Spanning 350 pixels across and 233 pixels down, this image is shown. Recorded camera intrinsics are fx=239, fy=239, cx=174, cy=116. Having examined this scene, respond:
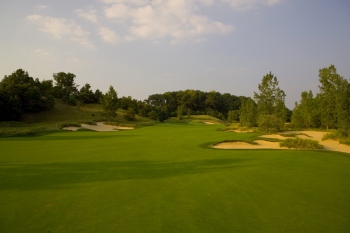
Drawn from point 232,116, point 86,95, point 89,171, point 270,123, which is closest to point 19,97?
point 86,95

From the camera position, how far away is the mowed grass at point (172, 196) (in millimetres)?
5895

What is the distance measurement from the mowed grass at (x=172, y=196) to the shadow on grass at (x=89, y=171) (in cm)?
4

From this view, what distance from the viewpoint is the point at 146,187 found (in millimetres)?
8766

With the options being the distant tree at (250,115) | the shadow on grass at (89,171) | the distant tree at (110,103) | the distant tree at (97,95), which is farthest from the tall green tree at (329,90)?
the distant tree at (97,95)

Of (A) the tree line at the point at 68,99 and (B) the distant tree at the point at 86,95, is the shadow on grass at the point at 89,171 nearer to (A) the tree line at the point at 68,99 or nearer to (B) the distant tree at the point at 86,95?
(A) the tree line at the point at 68,99

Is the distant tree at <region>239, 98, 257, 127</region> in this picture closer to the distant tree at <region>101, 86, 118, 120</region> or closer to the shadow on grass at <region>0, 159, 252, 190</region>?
the distant tree at <region>101, 86, 118, 120</region>

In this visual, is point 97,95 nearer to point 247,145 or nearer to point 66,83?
point 66,83

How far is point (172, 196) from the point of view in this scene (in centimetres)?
788

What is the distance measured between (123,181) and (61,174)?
10.2ft

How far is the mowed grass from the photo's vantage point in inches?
232

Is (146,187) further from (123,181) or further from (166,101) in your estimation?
(166,101)

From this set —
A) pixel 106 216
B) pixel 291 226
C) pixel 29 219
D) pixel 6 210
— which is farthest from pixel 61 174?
pixel 291 226

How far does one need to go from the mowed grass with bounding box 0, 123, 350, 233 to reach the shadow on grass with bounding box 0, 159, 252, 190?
0.04m

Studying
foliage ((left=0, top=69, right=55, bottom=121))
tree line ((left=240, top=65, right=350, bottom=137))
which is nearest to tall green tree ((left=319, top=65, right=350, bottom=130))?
tree line ((left=240, top=65, right=350, bottom=137))
